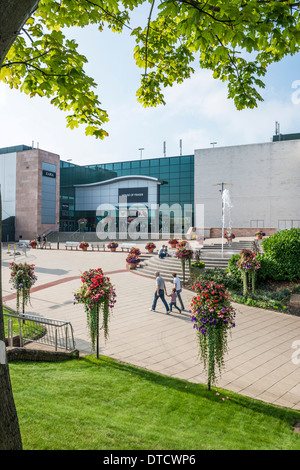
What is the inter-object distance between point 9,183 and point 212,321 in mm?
49518

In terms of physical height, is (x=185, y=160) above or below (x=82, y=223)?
above

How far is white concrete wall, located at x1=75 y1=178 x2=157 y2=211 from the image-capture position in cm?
4775

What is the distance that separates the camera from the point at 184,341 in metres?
8.95

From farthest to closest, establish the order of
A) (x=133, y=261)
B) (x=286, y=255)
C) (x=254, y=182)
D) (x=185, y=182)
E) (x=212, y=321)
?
(x=185, y=182), (x=254, y=182), (x=133, y=261), (x=286, y=255), (x=212, y=321)

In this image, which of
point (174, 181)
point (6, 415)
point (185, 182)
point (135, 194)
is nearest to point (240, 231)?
point (185, 182)

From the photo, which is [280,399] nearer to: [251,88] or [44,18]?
[251,88]

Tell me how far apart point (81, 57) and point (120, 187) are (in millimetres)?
45944

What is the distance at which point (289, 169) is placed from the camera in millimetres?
37469

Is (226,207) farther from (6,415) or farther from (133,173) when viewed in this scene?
(6,415)

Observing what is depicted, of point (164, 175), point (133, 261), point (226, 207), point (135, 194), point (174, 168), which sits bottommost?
point (133, 261)

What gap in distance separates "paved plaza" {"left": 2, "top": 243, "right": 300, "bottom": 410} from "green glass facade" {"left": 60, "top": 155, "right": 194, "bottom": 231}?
103 ft

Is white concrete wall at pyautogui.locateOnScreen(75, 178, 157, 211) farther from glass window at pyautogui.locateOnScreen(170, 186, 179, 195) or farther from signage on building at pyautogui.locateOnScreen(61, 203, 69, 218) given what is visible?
glass window at pyautogui.locateOnScreen(170, 186, 179, 195)

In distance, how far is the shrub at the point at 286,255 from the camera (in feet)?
48.1

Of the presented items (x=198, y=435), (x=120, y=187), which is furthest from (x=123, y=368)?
(x=120, y=187)
